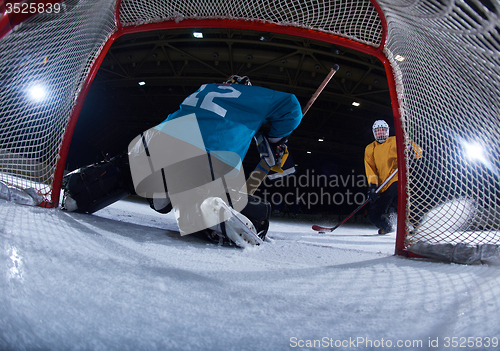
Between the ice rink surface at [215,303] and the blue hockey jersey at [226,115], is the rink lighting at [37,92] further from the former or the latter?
the ice rink surface at [215,303]

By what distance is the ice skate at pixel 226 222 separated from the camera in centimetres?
114

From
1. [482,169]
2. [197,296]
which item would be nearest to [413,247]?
[482,169]

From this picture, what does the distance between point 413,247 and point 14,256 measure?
56.2 inches

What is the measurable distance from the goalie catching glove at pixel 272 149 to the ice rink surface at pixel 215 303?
1090 mm

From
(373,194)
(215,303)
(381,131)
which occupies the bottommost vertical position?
(215,303)

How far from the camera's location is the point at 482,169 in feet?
4.13

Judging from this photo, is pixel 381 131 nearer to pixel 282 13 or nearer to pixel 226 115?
pixel 282 13

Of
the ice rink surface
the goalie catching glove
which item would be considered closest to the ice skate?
the ice rink surface

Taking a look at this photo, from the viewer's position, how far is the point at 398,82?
4.83 ft

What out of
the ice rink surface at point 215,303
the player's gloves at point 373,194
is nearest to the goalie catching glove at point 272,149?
the ice rink surface at point 215,303

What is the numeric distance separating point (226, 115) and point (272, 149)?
1.93 feet

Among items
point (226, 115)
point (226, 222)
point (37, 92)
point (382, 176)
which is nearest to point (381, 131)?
point (382, 176)

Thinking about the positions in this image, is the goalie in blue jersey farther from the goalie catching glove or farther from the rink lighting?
the rink lighting

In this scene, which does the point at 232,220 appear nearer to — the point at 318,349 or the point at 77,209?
the point at 318,349
